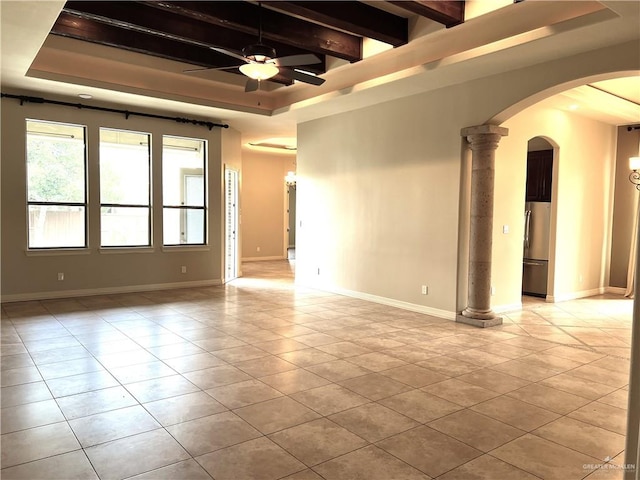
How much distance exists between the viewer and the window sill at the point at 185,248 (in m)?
7.98

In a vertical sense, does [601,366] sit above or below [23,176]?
→ below

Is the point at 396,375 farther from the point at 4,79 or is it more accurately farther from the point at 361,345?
the point at 4,79

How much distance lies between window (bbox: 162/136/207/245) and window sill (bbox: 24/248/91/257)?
1337 millimetres

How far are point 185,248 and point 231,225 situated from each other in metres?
1.35

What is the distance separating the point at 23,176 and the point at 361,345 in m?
5.47

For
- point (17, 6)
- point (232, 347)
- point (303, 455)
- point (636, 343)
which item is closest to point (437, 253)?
point (232, 347)

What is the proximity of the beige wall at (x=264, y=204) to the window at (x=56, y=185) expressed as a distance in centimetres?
545

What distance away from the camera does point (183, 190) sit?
825cm

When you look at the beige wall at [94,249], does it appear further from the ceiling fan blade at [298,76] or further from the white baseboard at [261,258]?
the white baseboard at [261,258]

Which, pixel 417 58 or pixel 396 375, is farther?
pixel 417 58

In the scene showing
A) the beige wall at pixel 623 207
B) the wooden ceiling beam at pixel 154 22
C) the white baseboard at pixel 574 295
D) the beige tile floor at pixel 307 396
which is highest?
the wooden ceiling beam at pixel 154 22

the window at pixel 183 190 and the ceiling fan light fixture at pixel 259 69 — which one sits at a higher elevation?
the ceiling fan light fixture at pixel 259 69

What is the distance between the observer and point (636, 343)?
1525 millimetres

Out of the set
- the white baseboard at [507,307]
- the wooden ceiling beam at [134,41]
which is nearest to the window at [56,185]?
the wooden ceiling beam at [134,41]
